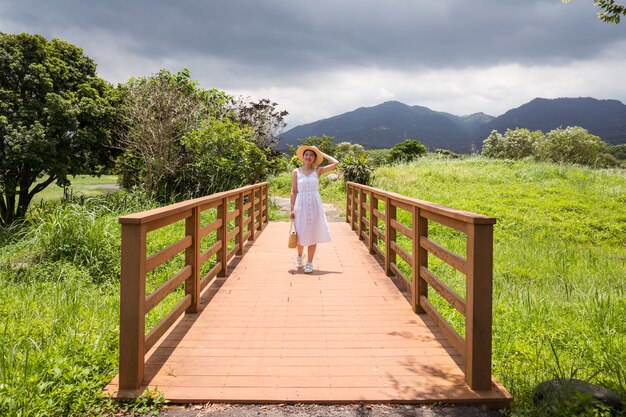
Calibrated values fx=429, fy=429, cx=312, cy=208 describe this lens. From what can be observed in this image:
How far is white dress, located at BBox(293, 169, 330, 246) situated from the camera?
19.0 ft

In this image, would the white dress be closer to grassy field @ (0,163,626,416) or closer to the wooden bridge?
the wooden bridge

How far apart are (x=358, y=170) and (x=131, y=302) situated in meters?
14.5

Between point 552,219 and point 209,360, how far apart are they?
11073mm

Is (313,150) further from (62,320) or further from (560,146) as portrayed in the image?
(560,146)

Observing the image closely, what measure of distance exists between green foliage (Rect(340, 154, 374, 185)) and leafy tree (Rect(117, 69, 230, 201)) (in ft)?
19.5

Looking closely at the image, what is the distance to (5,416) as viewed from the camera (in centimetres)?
230

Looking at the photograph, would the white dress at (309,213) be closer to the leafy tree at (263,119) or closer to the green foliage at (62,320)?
the green foliage at (62,320)

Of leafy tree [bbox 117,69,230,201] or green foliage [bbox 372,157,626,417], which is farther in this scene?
leafy tree [bbox 117,69,230,201]

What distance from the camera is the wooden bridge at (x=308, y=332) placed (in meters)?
2.65

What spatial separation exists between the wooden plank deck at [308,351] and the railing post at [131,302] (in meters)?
0.13

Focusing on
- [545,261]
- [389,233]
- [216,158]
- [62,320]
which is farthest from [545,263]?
[216,158]

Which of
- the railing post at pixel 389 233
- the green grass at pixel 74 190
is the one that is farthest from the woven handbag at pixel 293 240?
the green grass at pixel 74 190

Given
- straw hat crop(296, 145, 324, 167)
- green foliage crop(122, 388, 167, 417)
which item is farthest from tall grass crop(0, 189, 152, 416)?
straw hat crop(296, 145, 324, 167)

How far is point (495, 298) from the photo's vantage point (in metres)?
5.17
